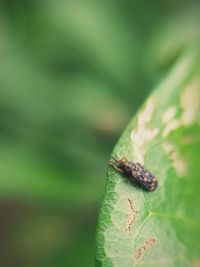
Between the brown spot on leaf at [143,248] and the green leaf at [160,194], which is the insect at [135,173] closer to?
the green leaf at [160,194]

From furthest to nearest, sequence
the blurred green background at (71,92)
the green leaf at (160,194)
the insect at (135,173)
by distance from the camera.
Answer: the blurred green background at (71,92)
the insect at (135,173)
the green leaf at (160,194)

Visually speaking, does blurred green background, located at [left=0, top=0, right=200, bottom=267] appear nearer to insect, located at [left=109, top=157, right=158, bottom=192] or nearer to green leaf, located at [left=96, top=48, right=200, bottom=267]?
green leaf, located at [left=96, top=48, right=200, bottom=267]

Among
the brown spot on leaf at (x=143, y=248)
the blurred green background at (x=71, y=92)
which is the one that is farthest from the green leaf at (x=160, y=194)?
the blurred green background at (x=71, y=92)

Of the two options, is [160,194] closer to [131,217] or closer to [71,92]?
[131,217]

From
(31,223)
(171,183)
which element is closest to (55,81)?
(31,223)

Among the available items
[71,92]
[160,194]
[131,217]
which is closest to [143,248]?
[131,217]
